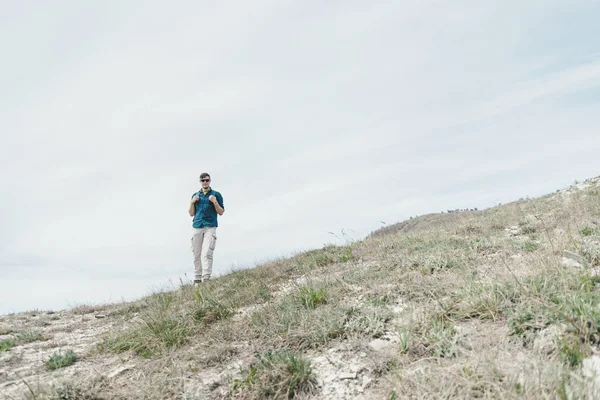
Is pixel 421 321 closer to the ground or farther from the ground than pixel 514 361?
farther from the ground

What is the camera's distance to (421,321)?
3951 millimetres

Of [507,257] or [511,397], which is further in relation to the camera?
[507,257]

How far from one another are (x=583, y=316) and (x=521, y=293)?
30.6 inches

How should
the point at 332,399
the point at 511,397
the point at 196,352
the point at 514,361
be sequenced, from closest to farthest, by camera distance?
the point at 511,397 → the point at 514,361 → the point at 332,399 → the point at 196,352

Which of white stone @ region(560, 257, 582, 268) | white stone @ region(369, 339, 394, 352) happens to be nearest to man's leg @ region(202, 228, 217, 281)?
white stone @ region(369, 339, 394, 352)

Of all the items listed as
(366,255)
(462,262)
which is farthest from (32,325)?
(462,262)

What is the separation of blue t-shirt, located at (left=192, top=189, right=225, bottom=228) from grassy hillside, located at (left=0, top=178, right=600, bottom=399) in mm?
4384

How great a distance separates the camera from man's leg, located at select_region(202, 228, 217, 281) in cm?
1052

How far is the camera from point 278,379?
3520 mm

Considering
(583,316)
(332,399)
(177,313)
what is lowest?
(332,399)

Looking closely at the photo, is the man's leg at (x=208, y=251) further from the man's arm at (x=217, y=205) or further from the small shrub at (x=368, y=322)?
the small shrub at (x=368, y=322)

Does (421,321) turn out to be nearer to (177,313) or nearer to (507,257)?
(507,257)

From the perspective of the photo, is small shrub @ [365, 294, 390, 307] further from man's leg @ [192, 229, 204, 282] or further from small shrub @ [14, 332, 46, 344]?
man's leg @ [192, 229, 204, 282]

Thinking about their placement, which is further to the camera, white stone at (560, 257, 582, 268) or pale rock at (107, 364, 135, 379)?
white stone at (560, 257, 582, 268)
